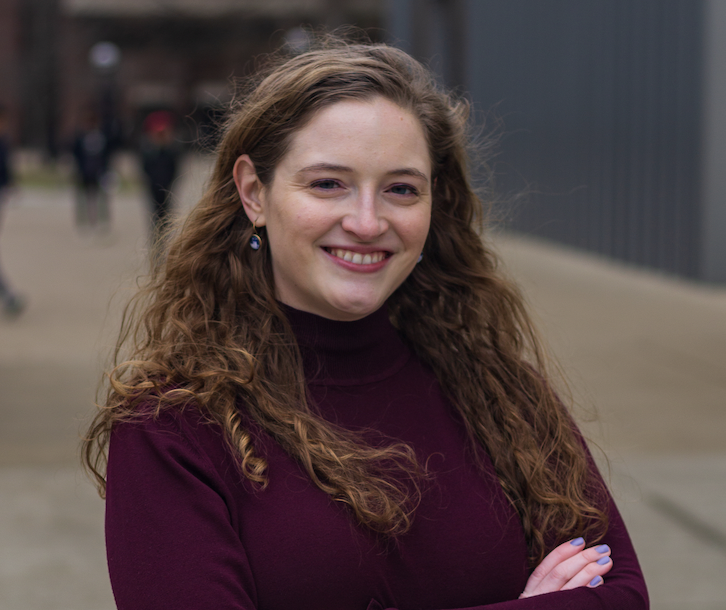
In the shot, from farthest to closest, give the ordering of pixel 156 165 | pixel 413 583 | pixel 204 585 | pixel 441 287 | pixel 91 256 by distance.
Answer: pixel 91 256
pixel 156 165
pixel 441 287
pixel 413 583
pixel 204 585

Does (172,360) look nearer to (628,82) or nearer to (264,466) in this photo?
(264,466)

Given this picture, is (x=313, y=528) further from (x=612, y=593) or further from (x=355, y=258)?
(x=612, y=593)

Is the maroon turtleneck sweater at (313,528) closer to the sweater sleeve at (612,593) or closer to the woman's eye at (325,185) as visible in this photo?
the sweater sleeve at (612,593)

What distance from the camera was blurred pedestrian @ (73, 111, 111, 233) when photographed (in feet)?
57.2

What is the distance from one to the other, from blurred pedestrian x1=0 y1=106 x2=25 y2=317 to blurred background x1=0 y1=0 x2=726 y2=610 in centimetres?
3

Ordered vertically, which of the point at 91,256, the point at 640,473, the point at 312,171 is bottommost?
the point at 91,256

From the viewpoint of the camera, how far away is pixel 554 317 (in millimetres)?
9414

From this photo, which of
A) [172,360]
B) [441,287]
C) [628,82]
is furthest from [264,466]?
[628,82]

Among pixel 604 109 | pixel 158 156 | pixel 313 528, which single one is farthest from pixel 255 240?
pixel 604 109

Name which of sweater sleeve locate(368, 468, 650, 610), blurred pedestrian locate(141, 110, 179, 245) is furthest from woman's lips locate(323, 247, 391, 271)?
blurred pedestrian locate(141, 110, 179, 245)

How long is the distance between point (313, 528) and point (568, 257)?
12.9 meters

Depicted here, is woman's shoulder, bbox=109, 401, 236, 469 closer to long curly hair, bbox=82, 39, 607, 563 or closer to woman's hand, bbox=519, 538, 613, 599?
long curly hair, bbox=82, 39, 607, 563

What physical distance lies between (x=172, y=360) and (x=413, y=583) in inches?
23.1

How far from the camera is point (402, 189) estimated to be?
1937mm
